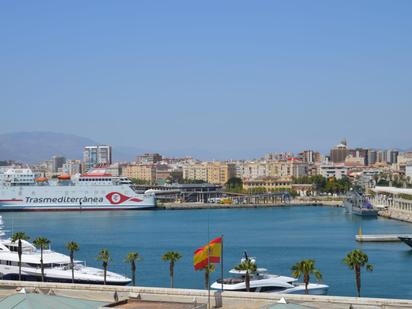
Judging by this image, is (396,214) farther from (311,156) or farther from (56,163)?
(56,163)

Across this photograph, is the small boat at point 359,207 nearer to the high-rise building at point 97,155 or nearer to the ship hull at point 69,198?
the ship hull at point 69,198

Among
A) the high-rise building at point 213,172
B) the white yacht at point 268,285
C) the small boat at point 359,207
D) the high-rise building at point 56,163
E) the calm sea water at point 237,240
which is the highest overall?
the high-rise building at point 56,163

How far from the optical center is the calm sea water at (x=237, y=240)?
1068 inches

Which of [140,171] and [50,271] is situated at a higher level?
[140,171]

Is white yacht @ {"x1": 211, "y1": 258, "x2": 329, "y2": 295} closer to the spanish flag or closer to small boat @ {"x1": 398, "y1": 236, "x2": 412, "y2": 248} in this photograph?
the spanish flag

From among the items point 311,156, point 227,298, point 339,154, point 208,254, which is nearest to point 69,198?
point 227,298

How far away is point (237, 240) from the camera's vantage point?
41.2m

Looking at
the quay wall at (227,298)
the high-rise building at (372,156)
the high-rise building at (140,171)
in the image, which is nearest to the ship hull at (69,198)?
the quay wall at (227,298)

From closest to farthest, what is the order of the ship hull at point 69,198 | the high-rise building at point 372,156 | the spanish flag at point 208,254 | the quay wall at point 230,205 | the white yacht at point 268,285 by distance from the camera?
the spanish flag at point 208,254 < the white yacht at point 268,285 < the ship hull at point 69,198 < the quay wall at point 230,205 < the high-rise building at point 372,156

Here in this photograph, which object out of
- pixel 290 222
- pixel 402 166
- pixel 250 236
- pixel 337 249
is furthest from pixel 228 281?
pixel 402 166

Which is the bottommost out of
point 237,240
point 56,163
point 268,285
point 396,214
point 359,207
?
point 237,240

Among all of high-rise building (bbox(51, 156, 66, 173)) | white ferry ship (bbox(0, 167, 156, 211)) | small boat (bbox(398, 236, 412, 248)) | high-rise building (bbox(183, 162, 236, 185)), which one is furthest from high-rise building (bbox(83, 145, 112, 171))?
small boat (bbox(398, 236, 412, 248))

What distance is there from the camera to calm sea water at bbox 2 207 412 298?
2712 cm

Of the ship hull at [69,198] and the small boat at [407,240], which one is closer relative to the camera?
the small boat at [407,240]
